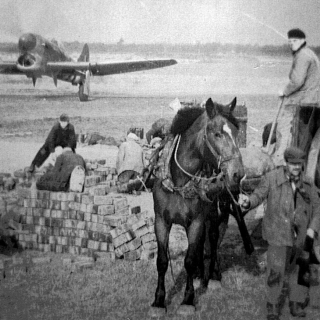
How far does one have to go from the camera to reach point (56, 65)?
16.9ft

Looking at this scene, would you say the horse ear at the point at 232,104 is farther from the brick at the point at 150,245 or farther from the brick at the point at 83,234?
the brick at the point at 83,234

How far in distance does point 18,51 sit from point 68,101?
636 millimetres

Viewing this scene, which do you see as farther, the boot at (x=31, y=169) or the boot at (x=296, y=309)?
Answer: the boot at (x=31, y=169)

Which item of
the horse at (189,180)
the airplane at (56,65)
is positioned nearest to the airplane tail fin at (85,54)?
the airplane at (56,65)

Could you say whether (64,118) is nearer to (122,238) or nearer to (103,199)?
(103,199)

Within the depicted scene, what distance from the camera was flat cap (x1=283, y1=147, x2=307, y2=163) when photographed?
4418 millimetres

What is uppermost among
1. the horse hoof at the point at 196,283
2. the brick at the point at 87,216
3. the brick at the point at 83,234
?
the brick at the point at 87,216

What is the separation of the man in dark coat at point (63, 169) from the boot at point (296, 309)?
84.5 inches

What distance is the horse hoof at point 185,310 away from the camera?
4.59m

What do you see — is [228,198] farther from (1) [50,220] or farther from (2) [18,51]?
(2) [18,51]

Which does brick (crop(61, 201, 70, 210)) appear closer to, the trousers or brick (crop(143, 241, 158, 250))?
brick (crop(143, 241, 158, 250))

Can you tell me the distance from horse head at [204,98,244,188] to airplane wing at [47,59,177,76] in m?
0.82

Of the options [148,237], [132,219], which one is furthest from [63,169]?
[148,237]

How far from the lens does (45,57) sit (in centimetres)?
514
